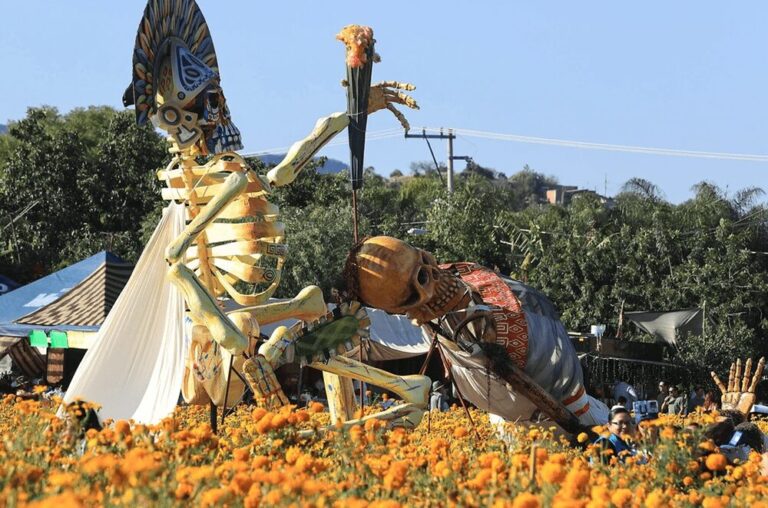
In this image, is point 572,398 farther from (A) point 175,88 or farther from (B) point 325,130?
(A) point 175,88

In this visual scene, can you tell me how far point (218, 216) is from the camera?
356 inches

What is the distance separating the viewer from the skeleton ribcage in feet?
30.9

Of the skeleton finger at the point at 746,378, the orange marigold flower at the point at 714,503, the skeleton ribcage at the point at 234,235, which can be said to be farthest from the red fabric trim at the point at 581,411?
the orange marigold flower at the point at 714,503

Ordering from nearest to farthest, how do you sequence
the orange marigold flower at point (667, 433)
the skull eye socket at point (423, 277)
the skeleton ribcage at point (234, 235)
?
the orange marigold flower at point (667, 433)
the skull eye socket at point (423, 277)
the skeleton ribcage at point (234, 235)

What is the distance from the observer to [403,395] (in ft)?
29.9

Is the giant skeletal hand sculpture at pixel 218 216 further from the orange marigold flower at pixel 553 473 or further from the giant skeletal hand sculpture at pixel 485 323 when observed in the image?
the orange marigold flower at pixel 553 473

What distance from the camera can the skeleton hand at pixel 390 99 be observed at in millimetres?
10508

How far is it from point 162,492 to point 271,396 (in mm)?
4278

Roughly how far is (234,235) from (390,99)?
2054 millimetres

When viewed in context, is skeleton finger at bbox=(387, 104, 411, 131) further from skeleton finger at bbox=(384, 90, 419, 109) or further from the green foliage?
the green foliage

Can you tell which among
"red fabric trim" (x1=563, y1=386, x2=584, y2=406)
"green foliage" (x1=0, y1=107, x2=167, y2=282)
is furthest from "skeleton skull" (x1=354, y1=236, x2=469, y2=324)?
"green foliage" (x1=0, y1=107, x2=167, y2=282)

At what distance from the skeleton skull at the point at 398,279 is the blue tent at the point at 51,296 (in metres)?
8.72

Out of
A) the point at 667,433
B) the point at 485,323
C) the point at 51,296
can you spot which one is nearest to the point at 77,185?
the point at 51,296

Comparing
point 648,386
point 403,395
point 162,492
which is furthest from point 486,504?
point 648,386
